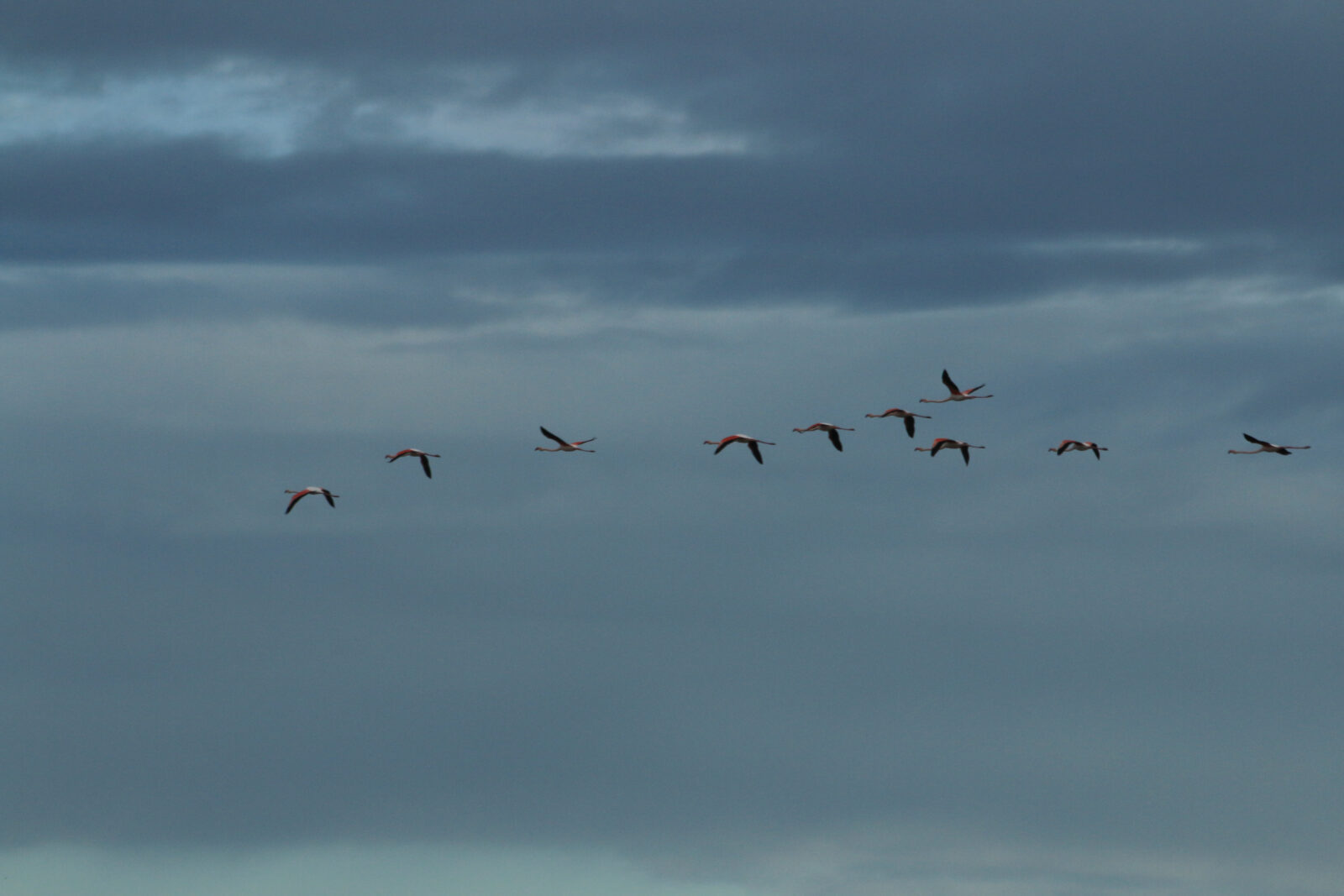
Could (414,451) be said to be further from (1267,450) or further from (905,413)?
(1267,450)

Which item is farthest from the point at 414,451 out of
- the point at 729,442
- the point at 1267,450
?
the point at 1267,450

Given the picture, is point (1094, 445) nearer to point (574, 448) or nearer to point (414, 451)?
point (574, 448)

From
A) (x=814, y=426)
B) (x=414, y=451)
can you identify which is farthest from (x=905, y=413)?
(x=414, y=451)

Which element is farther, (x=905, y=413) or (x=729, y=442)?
(x=905, y=413)

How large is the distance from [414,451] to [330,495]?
372 inches

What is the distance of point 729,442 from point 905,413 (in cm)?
2422

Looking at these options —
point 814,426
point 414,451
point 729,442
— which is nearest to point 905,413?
point 814,426

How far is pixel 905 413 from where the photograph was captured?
171875 millimetres

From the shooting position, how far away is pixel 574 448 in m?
173

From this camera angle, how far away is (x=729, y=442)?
153875mm

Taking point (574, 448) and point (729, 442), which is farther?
point (574, 448)

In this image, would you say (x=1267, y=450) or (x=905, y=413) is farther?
(x=905, y=413)

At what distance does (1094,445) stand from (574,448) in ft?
148

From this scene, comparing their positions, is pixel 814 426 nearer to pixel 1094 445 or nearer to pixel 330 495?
pixel 1094 445
